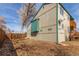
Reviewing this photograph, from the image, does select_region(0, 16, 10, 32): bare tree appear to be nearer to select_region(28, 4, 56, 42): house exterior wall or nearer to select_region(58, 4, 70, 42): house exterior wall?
select_region(28, 4, 56, 42): house exterior wall

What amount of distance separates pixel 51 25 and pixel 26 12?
0.95ft

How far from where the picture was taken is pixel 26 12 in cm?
185

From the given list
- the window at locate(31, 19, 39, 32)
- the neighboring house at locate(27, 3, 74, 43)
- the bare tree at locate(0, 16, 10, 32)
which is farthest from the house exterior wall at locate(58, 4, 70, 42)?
the bare tree at locate(0, 16, 10, 32)

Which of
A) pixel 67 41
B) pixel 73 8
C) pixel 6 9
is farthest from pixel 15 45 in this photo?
pixel 73 8

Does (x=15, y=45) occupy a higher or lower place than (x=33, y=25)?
lower

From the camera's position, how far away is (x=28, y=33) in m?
1.81

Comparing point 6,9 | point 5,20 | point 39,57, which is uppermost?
point 6,9

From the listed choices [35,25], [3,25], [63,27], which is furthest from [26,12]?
[63,27]

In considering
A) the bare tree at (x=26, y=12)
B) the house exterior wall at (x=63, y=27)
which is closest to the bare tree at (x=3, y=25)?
the bare tree at (x=26, y=12)

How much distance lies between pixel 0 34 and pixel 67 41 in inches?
26.7

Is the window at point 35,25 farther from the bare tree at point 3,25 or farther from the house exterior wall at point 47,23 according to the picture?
the bare tree at point 3,25

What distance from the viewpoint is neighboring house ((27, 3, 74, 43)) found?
1.81m

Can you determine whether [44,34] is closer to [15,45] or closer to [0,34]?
[15,45]

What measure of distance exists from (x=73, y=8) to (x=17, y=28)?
0.59 meters
